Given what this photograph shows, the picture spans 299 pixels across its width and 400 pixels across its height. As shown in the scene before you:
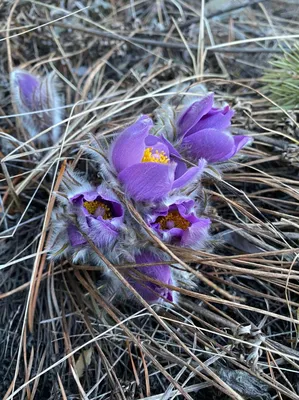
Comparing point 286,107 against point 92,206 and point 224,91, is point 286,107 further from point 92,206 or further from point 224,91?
point 92,206

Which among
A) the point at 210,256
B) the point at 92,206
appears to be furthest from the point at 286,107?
the point at 92,206

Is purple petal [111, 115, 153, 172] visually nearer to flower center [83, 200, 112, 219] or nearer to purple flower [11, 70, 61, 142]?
flower center [83, 200, 112, 219]

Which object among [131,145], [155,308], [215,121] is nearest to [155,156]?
[131,145]

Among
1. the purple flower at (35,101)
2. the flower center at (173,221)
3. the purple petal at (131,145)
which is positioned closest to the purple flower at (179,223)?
the flower center at (173,221)

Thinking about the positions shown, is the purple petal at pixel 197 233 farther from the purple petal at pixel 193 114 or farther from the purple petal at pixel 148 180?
the purple petal at pixel 193 114

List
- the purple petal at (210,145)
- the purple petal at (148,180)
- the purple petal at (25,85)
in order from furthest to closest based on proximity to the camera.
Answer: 1. the purple petal at (25,85)
2. the purple petal at (210,145)
3. the purple petal at (148,180)

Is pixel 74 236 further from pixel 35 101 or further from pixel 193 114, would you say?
pixel 35 101
